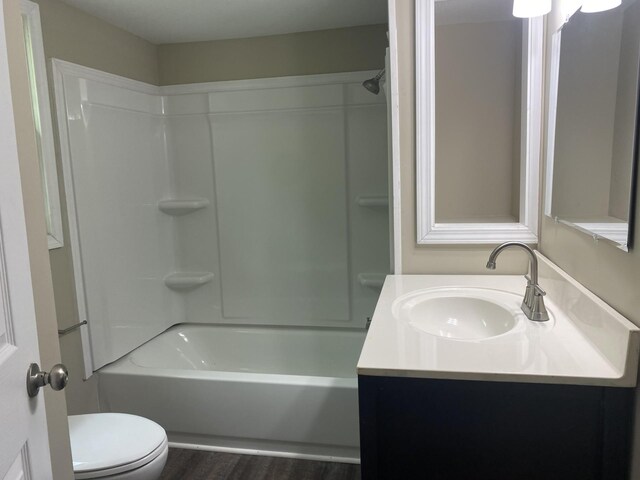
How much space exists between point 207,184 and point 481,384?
7.62ft

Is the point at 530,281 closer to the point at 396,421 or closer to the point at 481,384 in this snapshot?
the point at 481,384

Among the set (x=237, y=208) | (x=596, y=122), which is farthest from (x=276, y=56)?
(x=596, y=122)

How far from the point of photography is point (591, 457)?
1.10m

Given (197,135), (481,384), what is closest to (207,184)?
(197,135)

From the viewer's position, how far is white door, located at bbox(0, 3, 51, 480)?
31.6 inches

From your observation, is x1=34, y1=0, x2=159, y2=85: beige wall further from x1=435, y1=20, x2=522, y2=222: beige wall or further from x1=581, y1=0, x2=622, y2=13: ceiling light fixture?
x1=581, y1=0, x2=622, y2=13: ceiling light fixture

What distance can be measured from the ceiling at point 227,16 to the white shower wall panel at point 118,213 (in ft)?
1.19

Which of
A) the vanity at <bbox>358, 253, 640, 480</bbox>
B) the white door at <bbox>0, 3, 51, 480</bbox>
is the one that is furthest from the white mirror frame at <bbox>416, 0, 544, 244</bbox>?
the white door at <bbox>0, 3, 51, 480</bbox>

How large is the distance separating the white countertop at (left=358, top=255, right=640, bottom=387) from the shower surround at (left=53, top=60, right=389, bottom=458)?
1461 mm

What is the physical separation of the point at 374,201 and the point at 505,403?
68.2 inches

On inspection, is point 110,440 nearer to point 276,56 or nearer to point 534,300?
point 534,300

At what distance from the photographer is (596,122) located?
1.25m

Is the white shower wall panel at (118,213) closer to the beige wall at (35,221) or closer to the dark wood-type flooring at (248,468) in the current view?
the dark wood-type flooring at (248,468)

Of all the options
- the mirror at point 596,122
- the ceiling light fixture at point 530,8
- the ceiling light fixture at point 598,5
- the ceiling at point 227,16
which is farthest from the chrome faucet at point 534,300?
the ceiling at point 227,16
